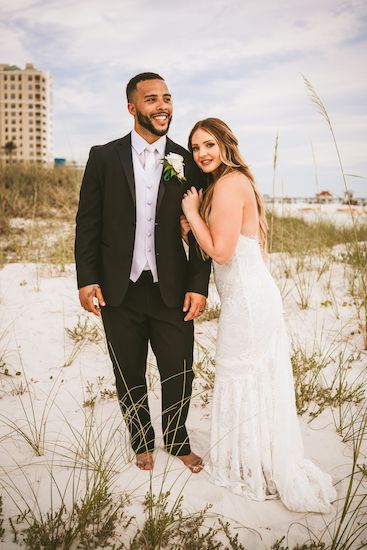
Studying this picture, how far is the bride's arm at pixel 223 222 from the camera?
2.39 meters

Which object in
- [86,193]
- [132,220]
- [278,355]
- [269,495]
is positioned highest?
[86,193]

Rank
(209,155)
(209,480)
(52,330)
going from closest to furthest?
(209,155) < (209,480) < (52,330)

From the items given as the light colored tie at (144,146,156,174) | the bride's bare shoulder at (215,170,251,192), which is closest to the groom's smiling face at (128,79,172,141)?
the light colored tie at (144,146,156,174)

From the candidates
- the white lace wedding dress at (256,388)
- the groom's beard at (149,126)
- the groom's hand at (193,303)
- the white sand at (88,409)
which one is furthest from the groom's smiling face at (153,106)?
the white sand at (88,409)

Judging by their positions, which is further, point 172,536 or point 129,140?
point 129,140

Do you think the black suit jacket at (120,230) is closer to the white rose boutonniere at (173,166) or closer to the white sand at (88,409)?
the white rose boutonniere at (173,166)

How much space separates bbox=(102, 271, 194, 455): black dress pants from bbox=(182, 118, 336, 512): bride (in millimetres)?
285

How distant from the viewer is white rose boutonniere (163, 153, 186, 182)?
8.04 ft

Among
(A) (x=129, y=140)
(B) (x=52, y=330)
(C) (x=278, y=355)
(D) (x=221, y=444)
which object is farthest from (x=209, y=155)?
(B) (x=52, y=330)

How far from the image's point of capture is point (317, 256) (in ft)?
25.0

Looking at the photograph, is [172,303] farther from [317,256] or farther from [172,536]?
[317,256]

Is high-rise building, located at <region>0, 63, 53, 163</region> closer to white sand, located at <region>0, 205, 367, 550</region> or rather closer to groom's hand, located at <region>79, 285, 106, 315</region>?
white sand, located at <region>0, 205, 367, 550</region>

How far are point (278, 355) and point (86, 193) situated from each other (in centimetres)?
155

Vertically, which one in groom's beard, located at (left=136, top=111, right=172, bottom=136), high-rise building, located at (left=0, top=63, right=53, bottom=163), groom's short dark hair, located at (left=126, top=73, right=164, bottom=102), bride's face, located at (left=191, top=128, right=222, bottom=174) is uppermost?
high-rise building, located at (left=0, top=63, right=53, bottom=163)
